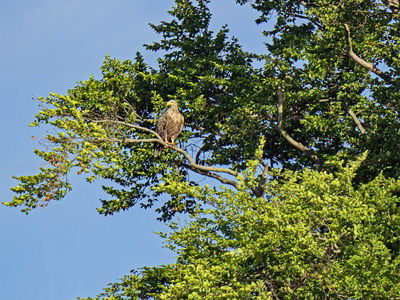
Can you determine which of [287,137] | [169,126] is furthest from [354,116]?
[169,126]

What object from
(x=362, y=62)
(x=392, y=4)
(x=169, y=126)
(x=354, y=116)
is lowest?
(x=354, y=116)

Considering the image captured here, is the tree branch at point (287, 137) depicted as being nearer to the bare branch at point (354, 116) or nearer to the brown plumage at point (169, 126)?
the bare branch at point (354, 116)

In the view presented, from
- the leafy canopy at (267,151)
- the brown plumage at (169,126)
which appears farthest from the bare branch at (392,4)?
the brown plumage at (169,126)

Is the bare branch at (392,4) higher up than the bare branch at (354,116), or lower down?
higher up

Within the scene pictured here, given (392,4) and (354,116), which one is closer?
(354,116)

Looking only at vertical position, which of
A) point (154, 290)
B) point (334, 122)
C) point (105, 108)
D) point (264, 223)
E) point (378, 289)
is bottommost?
point (378, 289)

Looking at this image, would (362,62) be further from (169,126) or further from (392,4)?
(169,126)

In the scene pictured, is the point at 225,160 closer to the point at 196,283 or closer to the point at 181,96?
the point at 181,96

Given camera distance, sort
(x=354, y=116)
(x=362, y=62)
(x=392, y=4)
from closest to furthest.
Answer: (x=362, y=62) → (x=354, y=116) → (x=392, y=4)

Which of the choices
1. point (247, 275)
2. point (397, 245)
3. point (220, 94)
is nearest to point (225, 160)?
point (220, 94)

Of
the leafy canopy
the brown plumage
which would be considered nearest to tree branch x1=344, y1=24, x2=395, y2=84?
the leafy canopy

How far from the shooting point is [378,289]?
40.5ft

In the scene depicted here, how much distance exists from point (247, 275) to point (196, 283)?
2.07 metres

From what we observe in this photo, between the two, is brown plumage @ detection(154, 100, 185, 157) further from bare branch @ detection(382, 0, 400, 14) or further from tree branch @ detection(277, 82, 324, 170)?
bare branch @ detection(382, 0, 400, 14)
